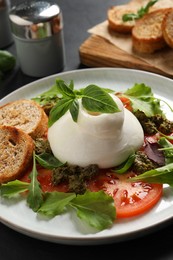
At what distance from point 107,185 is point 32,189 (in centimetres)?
45

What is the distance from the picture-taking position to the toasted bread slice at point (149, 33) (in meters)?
4.55

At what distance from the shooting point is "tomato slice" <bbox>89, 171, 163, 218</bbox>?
2.80m

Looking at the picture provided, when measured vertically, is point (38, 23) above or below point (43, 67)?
above

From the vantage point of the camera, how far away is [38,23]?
173 inches

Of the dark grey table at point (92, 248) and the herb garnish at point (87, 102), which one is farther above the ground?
the herb garnish at point (87, 102)

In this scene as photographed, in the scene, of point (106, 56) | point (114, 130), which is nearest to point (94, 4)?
point (106, 56)

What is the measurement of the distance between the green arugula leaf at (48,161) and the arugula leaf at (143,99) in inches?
27.5

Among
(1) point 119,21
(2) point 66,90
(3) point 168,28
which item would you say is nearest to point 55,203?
(2) point 66,90

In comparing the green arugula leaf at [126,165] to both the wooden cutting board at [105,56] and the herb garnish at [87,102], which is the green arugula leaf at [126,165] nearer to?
the herb garnish at [87,102]

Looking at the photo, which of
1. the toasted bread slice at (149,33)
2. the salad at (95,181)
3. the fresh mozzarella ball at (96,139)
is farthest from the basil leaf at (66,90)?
the toasted bread slice at (149,33)

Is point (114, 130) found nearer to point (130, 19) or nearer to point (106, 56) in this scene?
point (106, 56)

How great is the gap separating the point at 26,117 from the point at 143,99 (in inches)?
34.3

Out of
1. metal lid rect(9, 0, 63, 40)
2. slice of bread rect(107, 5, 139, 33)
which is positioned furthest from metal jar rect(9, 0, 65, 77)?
slice of bread rect(107, 5, 139, 33)

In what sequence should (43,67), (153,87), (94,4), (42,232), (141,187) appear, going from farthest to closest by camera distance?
(94,4)
(43,67)
(153,87)
(141,187)
(42,232)
